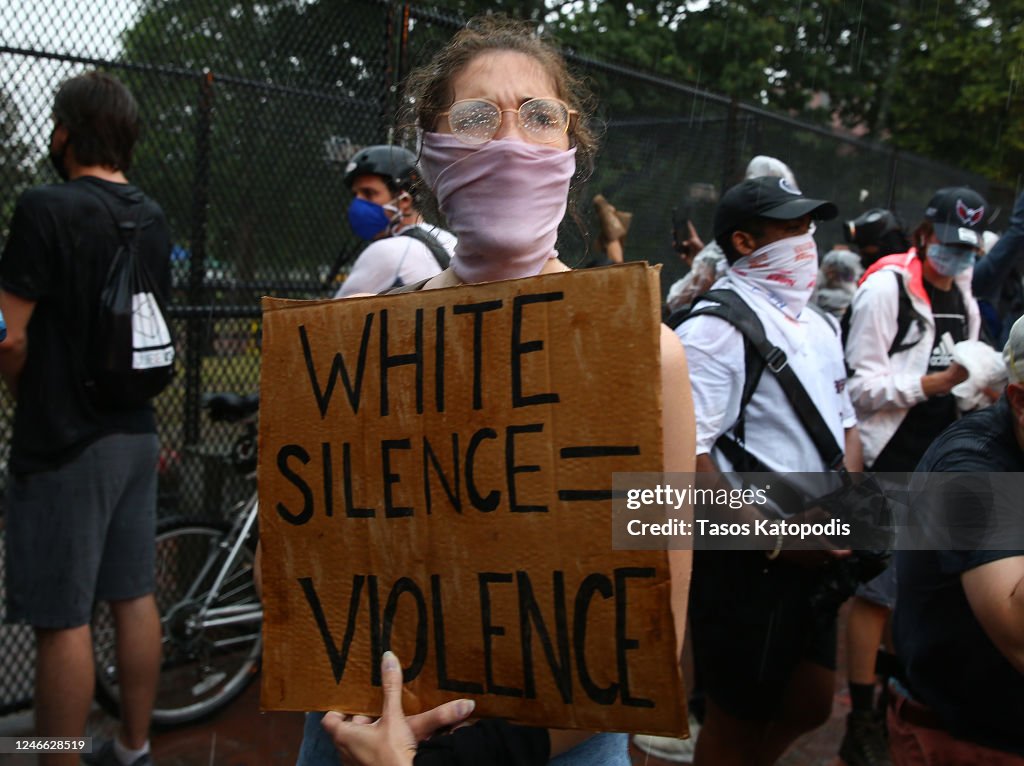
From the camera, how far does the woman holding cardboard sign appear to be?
1411 millimetres

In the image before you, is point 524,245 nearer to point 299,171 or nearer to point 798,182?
point 299,171

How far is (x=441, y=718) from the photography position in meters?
1.39

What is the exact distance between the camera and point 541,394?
137cm

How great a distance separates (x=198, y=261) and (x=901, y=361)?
3.08m

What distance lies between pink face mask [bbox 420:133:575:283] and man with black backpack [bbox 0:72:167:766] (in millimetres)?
1805

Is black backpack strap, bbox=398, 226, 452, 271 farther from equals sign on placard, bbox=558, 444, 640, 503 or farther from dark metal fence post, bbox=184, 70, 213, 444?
equals sign on placard, bbox=558, 444, 640, 503

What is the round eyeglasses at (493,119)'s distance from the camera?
5.16 ft

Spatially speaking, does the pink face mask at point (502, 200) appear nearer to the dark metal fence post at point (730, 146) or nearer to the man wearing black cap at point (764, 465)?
the man wearing black cap at point (764, 465)

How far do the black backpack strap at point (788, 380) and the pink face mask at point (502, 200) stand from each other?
1.29 metres

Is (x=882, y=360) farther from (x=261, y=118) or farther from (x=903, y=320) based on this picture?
(x=261, y=118)

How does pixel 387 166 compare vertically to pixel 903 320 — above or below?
above

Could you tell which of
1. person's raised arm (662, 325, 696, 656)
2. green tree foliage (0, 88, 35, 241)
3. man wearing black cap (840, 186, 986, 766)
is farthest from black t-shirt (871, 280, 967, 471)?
green tree foliage (0, 88, 35, 241)

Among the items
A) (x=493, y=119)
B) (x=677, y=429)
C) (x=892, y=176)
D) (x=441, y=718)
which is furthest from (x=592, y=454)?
(x=892, y=176)

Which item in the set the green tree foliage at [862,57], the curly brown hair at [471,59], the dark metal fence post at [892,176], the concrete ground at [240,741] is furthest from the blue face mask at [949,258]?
the green tree foliage at [862,57]
